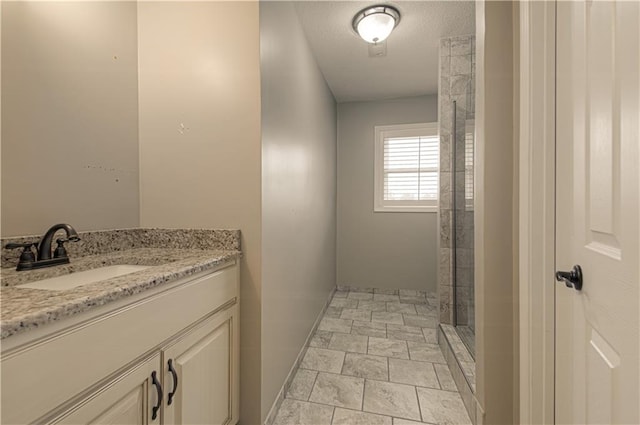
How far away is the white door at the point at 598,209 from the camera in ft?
2.13

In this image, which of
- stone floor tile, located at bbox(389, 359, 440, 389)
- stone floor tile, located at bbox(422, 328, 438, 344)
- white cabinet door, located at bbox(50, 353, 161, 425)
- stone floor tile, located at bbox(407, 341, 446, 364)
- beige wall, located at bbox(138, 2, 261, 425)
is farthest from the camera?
stone floor tile, located at bbox(422, 328, 438, 344)

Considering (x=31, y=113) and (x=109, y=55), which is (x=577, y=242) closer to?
(x=31, y=113)

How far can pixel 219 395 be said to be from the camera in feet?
3.92

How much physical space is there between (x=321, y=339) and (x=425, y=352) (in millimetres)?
887

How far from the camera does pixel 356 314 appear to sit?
3.03m

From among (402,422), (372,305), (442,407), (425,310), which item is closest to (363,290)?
(372,305)

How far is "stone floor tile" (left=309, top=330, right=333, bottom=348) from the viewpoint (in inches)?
92.7

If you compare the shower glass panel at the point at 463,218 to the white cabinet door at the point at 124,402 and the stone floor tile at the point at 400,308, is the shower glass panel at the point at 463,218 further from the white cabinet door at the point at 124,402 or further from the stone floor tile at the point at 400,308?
the white cabinet door at the point at 124,402

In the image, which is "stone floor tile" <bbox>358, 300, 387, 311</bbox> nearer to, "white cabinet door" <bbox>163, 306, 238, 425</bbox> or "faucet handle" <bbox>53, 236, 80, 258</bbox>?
"white cabinet door" <bbox>163, 306, 238, 425</bbox>

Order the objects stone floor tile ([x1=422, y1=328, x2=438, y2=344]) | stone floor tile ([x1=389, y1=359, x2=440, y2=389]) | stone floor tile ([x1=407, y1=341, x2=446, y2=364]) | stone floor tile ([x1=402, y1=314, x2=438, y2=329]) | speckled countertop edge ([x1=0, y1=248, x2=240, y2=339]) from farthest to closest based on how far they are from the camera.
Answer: stone floor tile ([x1=402, y1=314, x2=438, y2=329]) < stone floor tile ([x1=422, y1=328, x2=438, y2=344]) < stone floor tile ([x1=407, y1=341, x2=446, y2=364]) < stone floor tile ([x1=389, y1=359, x2=440, y2=389]) < speckled countertop edge ([x1=0, y1=248, x2=240, y2=339])

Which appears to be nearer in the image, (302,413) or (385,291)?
(302,413)

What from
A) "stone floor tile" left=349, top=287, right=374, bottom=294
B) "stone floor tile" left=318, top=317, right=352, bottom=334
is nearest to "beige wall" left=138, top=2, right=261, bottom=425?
"stone floor tile" left=318, top=317, right=352, bottom=334

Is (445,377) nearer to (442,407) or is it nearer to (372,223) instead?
(442,407)

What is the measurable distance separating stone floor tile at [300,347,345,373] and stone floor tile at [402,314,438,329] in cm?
97
